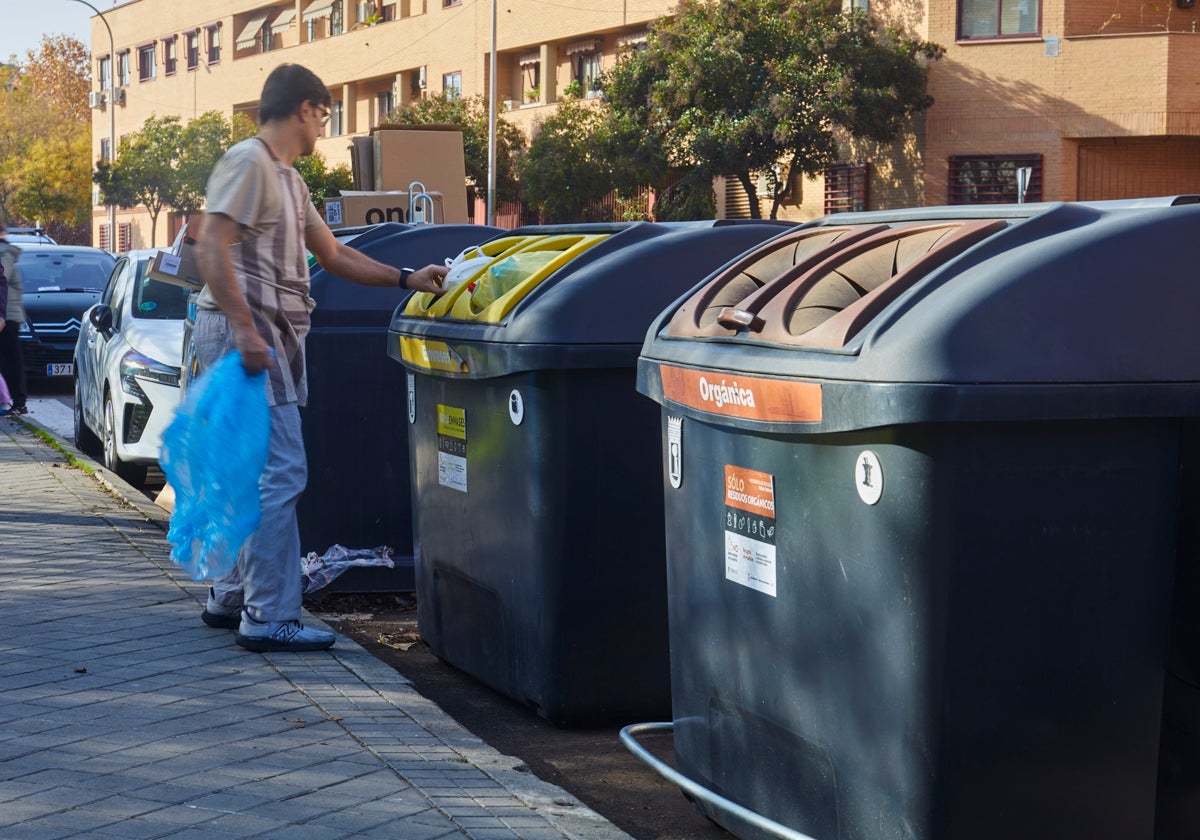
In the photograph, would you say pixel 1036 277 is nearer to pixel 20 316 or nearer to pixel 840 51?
pixel 20 316

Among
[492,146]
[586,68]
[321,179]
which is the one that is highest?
[586,68]

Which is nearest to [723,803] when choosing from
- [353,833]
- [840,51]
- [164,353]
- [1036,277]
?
[353,833]

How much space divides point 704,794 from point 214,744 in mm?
1316

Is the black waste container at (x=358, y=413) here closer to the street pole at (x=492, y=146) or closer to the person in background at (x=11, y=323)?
the person in background at (x=11, y=323)

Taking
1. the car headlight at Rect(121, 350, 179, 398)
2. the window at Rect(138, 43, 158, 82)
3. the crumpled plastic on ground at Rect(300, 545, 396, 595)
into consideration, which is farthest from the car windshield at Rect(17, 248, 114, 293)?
the window at Rect(138, 43, 158, 82)

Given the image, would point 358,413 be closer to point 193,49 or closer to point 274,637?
point 274,637

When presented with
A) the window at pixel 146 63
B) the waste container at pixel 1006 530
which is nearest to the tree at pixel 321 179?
the window at pixel 146 63

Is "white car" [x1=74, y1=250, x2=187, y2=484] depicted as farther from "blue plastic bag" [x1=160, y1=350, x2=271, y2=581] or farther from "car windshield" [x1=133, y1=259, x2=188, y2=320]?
"blue plastic bag" [x1=160, y1=350, x2=271, y2=581]

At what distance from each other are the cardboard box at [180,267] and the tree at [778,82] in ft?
77.2

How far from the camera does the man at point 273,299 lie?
Answer: 198 inches

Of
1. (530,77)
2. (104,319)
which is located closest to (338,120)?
(530,77)

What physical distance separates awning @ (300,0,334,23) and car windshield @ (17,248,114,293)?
121ft

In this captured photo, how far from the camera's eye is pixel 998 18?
29719 mm

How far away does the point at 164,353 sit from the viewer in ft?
33.7
